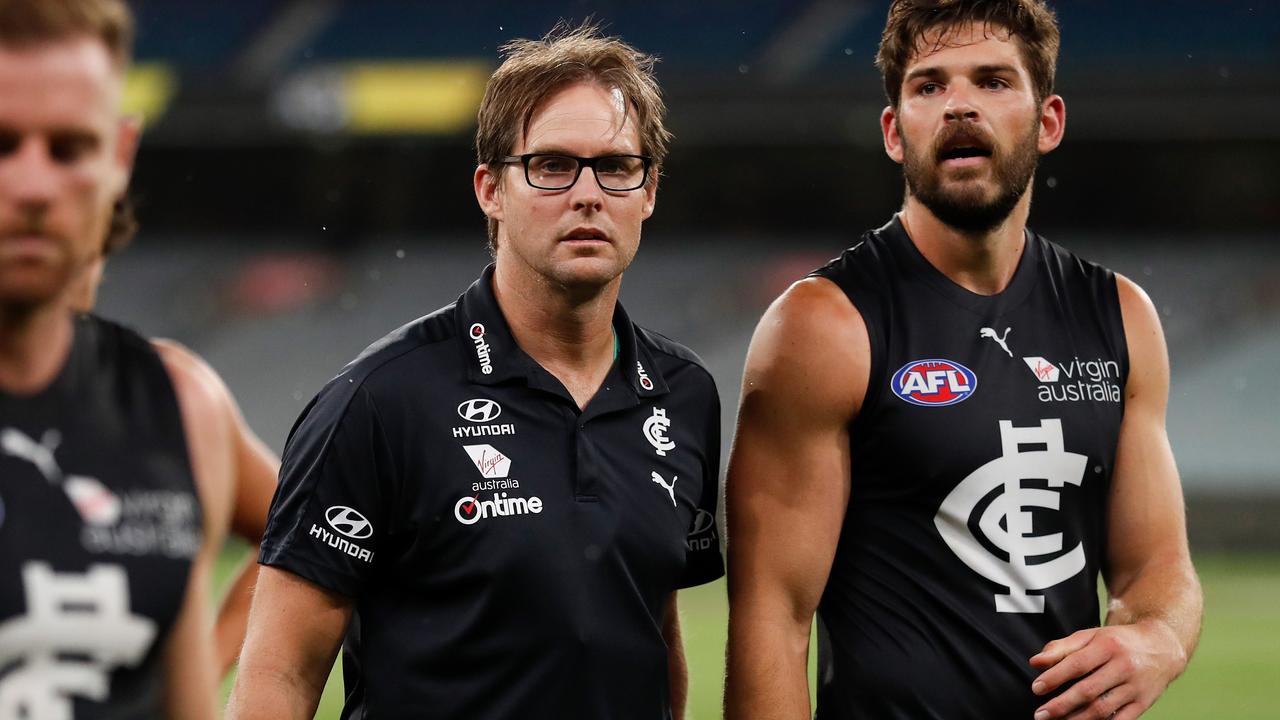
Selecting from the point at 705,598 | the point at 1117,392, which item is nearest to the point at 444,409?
the point at 1117,392

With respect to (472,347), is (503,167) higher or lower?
higher

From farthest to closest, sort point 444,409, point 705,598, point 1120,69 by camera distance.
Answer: point 1120,69 → point 705,598 → point 444,409

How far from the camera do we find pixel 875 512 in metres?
3.61

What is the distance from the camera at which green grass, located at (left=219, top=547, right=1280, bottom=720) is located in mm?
9758

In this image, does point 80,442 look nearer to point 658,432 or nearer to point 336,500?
point 336,500

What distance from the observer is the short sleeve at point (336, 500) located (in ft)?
10.4

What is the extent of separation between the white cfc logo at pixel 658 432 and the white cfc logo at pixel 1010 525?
23.7 inches

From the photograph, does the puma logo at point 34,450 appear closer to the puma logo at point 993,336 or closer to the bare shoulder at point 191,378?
the bare shoulder at point 191,378

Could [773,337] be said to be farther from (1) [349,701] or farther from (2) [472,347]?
(1) [349,701]

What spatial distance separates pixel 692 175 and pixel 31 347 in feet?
61.1

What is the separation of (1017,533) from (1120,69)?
15.3m

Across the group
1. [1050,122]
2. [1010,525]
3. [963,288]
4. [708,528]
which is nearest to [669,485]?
[708,528]

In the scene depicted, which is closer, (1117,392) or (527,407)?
(527,407)

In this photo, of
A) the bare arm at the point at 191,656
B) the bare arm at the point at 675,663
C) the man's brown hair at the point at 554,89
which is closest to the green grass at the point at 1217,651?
the bare arm at the point at 675,663
